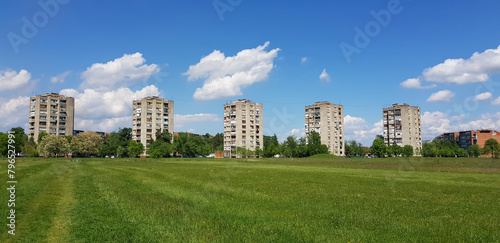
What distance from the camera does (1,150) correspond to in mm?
128625

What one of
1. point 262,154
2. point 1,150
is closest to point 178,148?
point 262,154

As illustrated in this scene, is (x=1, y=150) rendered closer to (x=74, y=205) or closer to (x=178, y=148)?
(x=178, y=148)

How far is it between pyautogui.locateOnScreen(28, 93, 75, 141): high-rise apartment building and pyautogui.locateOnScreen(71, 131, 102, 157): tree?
26096mm

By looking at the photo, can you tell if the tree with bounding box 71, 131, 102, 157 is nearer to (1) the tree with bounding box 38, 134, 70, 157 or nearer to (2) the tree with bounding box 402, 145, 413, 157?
(1) the tree with bounding box 38, 134, 70, 157

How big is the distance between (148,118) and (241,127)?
181 feet

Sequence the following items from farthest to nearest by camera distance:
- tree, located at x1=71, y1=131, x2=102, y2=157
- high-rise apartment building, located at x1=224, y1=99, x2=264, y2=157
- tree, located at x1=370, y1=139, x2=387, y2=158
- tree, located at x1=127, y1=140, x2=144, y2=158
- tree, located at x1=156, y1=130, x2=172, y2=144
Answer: high-rise apartment building, located at x1=224, y1=99, x2=264, y2=157 < tree, located at x1=370, y1=139, x2=387, y2=158 < tree, located at x1=156, y1=130, x2=172, y2=144 < tree, located at x1=127, y1=140, x2=144, y2=158 < tree, located at x1=71, y1=131, x2=102, y2=157

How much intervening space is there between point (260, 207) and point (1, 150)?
497 feet

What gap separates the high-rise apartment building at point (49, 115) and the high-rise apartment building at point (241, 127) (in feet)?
308

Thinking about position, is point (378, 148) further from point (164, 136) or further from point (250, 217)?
point (250, 217)

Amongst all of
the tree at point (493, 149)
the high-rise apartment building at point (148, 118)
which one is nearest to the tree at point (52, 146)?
the high-rise apartment building at point (148, 118)

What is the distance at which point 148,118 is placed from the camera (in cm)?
18300

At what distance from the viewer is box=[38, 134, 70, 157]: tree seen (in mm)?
127250

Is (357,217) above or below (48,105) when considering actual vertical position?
below

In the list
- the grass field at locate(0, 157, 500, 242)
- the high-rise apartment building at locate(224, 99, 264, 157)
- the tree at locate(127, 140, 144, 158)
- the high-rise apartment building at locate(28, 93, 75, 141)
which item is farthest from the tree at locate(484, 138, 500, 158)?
the high-rise apartment building at locate(28, 93, 75, 141)
